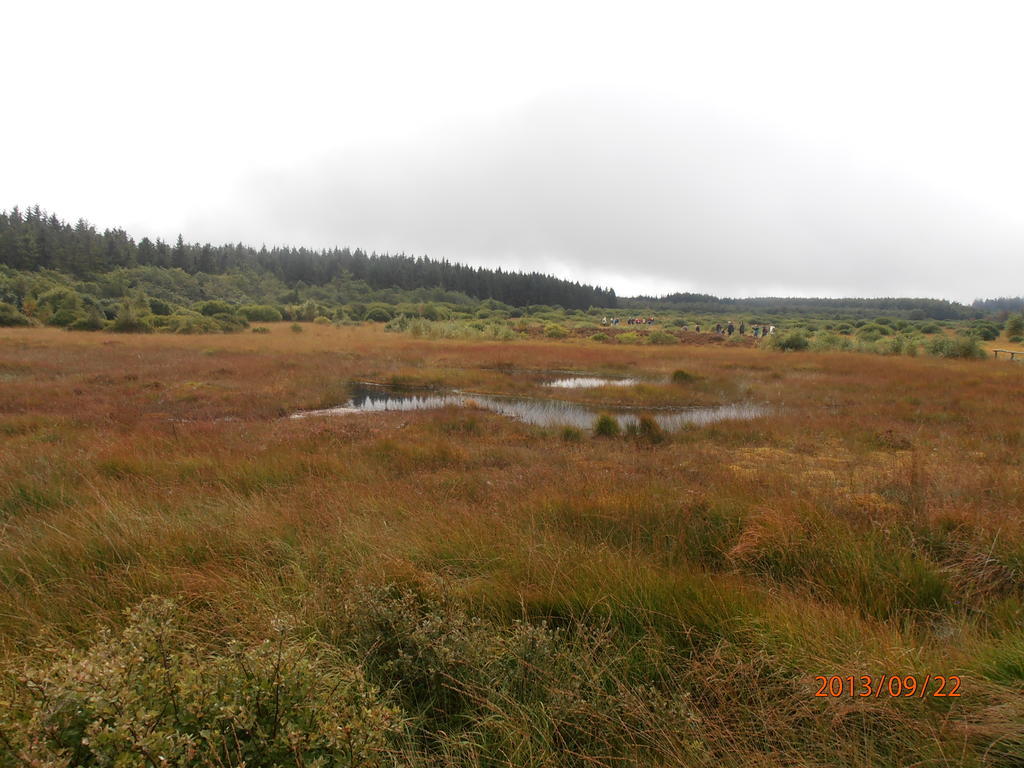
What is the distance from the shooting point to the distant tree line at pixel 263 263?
8231 cm

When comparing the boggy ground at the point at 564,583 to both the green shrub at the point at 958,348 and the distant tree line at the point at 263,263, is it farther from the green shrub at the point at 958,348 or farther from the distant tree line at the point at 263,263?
the distant tree line at the point at 263,263

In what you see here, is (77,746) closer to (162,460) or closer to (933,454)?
(162,460)

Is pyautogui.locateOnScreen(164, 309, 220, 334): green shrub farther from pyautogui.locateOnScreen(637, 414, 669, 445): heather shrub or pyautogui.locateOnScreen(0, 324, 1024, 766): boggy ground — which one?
pyautogui.locateOnScreen(637, 414, 669, 445): heather shrub

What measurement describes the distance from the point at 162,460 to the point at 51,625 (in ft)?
16.5

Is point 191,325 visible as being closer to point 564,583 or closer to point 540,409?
Result: point 540,409

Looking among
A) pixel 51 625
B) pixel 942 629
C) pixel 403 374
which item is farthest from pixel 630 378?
pixel 51 625

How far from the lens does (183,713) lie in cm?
164

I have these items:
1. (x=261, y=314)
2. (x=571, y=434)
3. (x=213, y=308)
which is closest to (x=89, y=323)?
(x=213, y=308)

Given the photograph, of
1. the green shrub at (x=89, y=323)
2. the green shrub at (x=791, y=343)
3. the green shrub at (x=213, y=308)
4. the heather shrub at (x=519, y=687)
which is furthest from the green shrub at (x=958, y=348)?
the green shrub at (x=213, y=308)

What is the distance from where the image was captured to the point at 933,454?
923 centimetres
